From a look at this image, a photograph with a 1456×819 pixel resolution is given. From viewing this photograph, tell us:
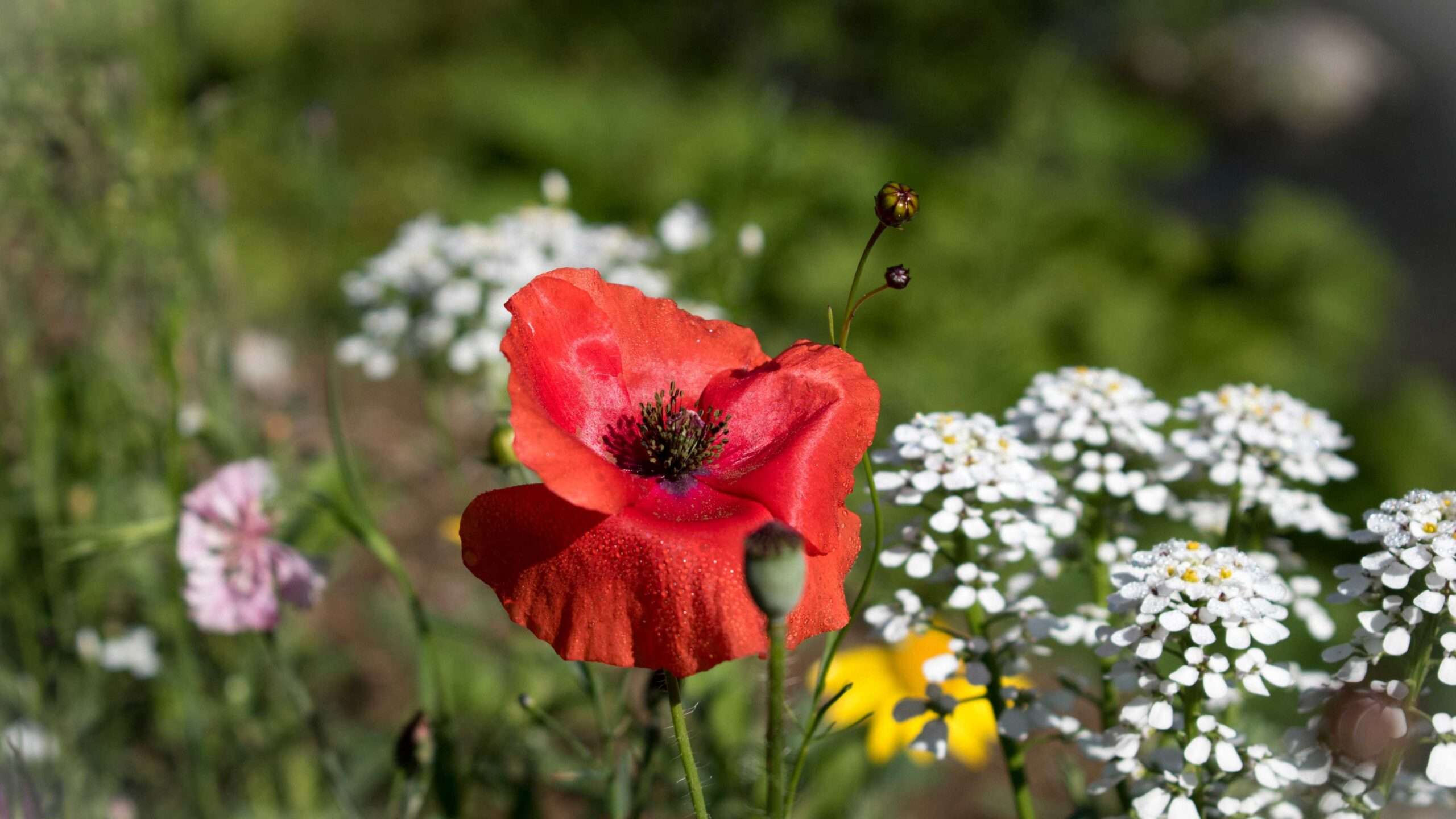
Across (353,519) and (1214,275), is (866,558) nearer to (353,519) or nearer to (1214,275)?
(353,519)

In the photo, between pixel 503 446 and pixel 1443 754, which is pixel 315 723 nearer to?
pixel 503 446

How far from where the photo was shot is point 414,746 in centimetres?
79

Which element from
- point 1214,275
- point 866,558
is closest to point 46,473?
point 866,558

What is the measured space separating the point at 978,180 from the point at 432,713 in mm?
2707

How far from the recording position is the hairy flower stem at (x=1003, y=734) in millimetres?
732

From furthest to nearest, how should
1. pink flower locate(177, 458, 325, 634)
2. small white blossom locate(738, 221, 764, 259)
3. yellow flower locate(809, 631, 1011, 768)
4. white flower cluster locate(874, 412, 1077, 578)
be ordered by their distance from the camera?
yellow flower locate(809, 631, 1011, 768), small white blossom locate(738, 221, 764, 259), pink flower locate(177, 458, 325, 634), white flower cluster locate(874, 412, 1077, 578)

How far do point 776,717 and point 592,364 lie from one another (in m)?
0.23

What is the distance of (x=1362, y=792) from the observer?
632 millimetres

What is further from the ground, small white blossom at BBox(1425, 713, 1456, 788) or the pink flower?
small white blossom at BBox(1425, 713, 1456, 788)

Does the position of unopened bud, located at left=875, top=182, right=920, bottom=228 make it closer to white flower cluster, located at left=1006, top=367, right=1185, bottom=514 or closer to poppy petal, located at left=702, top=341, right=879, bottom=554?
poppy petal, located at left=702, top=341, right=879, bottom=554

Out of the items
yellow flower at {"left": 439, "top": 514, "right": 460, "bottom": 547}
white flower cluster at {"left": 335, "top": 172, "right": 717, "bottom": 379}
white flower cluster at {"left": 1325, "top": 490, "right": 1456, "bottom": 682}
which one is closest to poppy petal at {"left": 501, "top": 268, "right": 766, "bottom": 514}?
white flower cluster at {"left": 1325, "top": 490, "right": 1456, "bottom": 682}

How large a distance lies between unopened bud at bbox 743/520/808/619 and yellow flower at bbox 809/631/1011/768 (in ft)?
2.78

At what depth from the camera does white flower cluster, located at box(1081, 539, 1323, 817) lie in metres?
0.60

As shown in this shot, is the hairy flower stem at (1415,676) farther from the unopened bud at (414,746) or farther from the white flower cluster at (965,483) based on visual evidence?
the unopened bud at (414,746)
